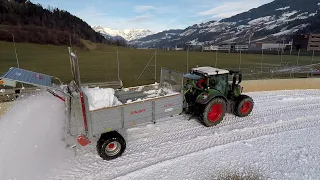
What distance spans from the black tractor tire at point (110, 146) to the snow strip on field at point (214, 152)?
0.48 ft

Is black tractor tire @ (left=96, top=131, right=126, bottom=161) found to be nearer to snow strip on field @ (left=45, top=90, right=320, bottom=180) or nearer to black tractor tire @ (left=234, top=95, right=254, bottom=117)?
snow strip on field @ (left=45, top=90, right=320, bottom=180)

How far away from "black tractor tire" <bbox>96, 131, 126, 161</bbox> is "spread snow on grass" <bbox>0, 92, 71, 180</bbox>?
94 centimetres

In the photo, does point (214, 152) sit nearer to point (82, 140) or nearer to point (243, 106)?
point (243, 106)

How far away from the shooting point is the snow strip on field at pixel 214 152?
412 cm

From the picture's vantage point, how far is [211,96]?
580cm

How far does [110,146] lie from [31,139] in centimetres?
234

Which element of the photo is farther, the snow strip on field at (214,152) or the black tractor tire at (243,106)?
the black tractor tire at (243,106)

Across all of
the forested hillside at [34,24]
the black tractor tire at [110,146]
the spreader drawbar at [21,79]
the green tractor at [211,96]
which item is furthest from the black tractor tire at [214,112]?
the forested hillside at [34,24]

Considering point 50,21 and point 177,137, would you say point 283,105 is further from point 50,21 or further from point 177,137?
point 50,21

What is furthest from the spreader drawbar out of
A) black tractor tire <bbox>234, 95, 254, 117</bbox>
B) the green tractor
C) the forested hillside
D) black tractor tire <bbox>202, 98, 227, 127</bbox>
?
the forested hillside

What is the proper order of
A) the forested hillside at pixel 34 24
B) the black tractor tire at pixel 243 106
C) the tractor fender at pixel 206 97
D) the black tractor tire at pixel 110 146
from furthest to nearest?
the forested hillside at pixel 34 24, the black tractor tire at pixel 243 106, the tractor fender at pixel 206 97, the black tractor tire at pixel 110 146

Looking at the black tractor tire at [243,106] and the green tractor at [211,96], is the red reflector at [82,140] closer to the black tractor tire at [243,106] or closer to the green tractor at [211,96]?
the green tractor at [211,96]

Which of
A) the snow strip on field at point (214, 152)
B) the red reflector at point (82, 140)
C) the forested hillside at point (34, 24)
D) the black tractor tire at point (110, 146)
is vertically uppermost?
the forested hillside at point (34, 24)

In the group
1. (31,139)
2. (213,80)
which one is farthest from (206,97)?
(31,139)
